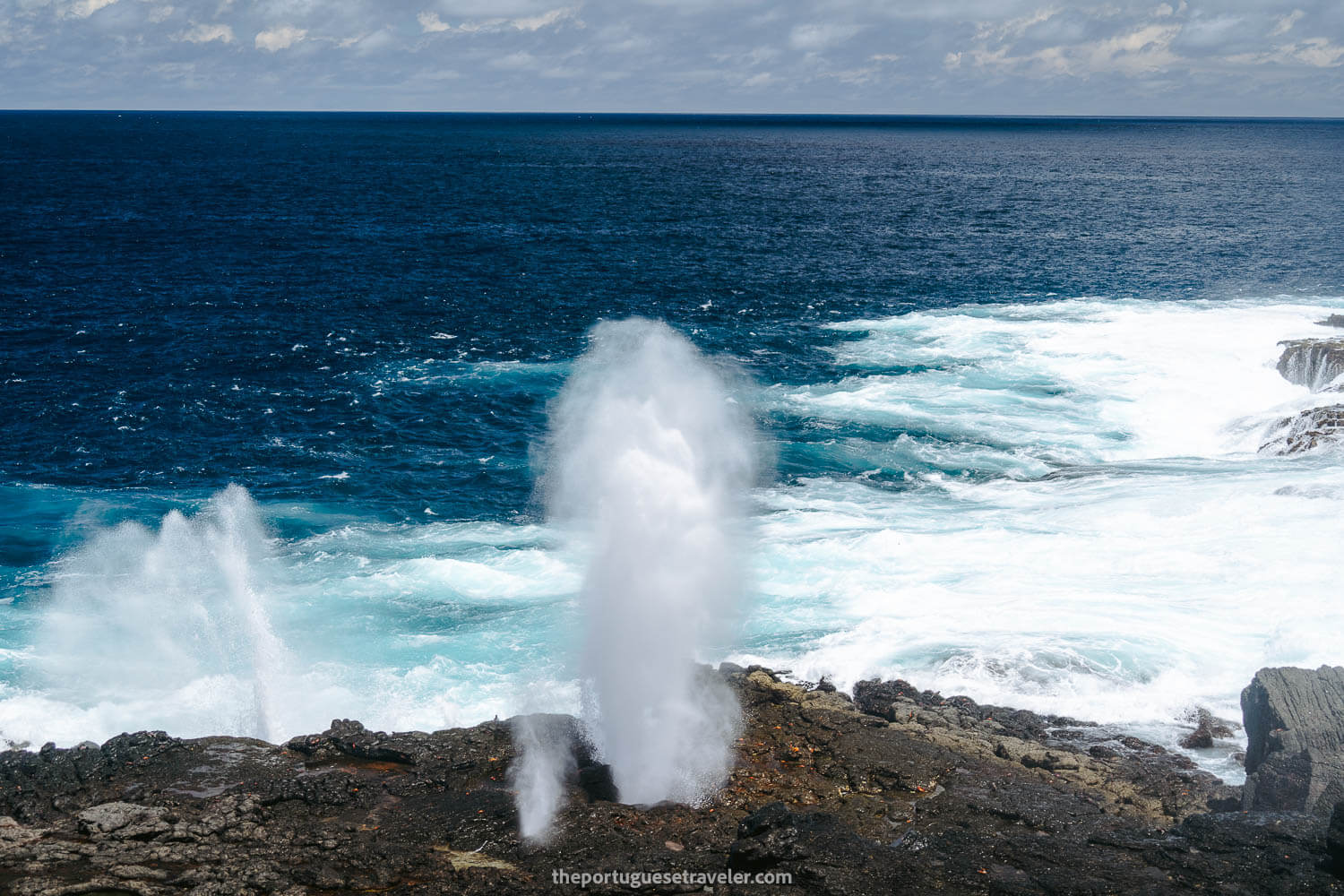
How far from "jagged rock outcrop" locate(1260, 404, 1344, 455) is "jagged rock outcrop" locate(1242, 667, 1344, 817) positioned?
72.2ft

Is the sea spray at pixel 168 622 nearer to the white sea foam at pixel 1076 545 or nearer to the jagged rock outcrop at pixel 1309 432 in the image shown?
the white sea foam at pixel 1076 545

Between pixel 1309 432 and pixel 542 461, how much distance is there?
30.8 meters

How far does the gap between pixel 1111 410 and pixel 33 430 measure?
157 feet

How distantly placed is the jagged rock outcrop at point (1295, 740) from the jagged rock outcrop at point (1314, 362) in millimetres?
31784

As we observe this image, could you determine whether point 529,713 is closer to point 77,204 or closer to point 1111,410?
point 1111,410

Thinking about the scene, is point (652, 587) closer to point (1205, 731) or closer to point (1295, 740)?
point (1205, 731)

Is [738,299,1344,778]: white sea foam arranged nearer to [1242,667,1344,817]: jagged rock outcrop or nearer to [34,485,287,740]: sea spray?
[1242,667,1344,817]: jagged rock outcrop

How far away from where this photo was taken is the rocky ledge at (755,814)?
1571 cm

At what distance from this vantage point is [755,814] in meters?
17.1

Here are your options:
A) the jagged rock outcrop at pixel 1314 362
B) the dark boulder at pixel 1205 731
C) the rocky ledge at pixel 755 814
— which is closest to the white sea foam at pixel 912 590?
the dark boulder at pixel 1205 731

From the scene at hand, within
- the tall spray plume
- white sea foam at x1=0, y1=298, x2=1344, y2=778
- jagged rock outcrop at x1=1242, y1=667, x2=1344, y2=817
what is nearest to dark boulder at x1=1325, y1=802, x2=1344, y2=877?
jagged rock outcrop at x1=1242, y1=667, x2=1344, y2=817

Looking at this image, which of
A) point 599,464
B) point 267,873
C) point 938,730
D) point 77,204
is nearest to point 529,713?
point 599,464

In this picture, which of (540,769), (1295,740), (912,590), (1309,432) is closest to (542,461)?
(912,590)

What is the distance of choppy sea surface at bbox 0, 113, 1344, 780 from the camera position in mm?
26578
